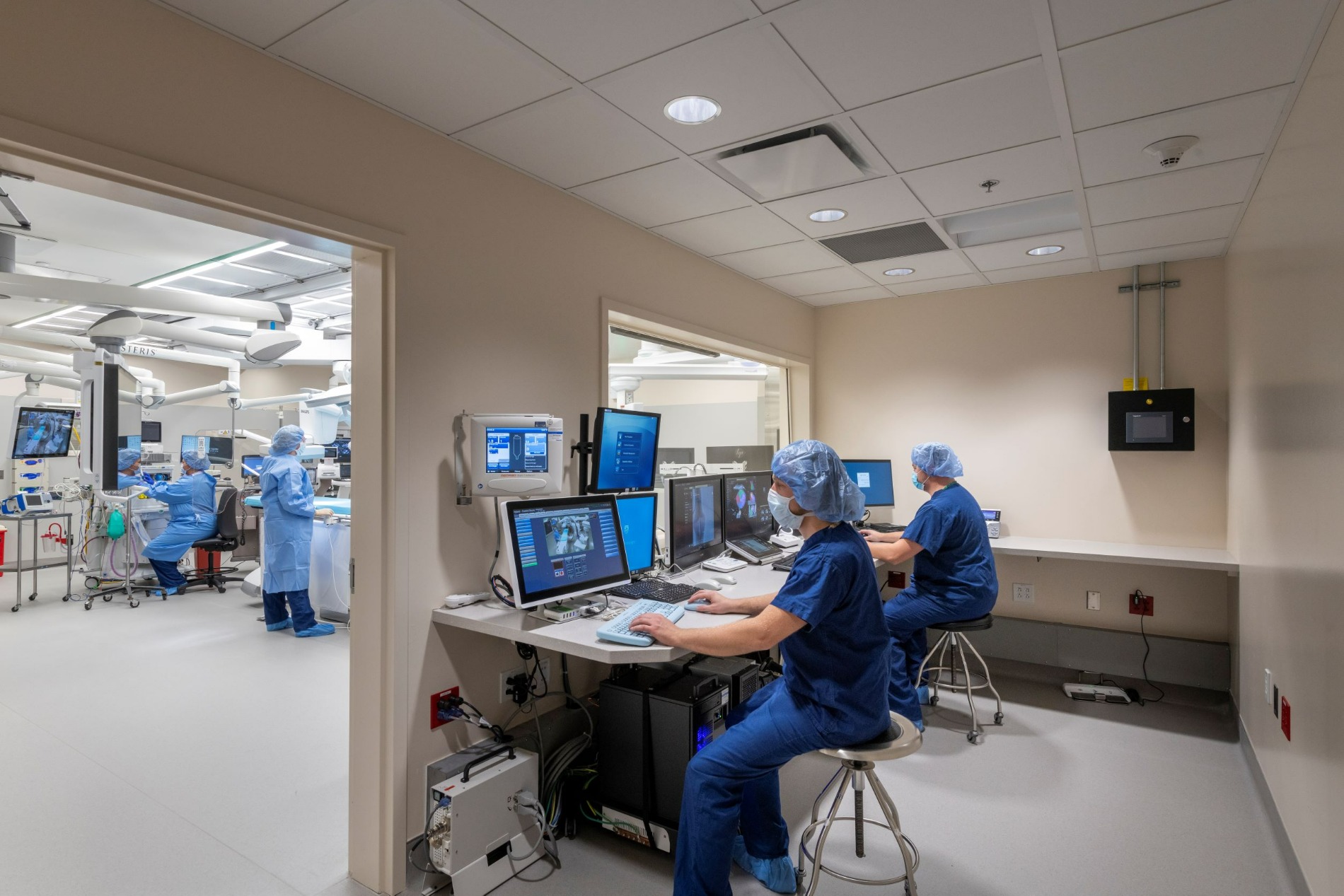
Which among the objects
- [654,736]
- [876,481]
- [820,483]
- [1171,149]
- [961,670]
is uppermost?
[1171,149]

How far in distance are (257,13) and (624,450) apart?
6.04ft

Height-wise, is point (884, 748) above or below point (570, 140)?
below

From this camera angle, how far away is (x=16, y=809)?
2596 millimetres

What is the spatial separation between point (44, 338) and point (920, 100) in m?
6.43

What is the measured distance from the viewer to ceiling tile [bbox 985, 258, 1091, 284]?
3.94 metres

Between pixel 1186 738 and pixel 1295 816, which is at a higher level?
pixel 1295 816

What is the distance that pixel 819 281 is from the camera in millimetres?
4363

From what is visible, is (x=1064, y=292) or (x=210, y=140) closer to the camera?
(x=210, y=140)

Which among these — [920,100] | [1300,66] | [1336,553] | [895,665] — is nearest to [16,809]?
[895,665]

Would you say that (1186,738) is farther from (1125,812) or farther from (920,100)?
(920,100)

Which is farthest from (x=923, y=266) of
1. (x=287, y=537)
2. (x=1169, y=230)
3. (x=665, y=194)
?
(x=287, y=537)

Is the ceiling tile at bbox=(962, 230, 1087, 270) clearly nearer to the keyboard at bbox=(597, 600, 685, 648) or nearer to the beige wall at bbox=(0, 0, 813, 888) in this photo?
the beige wall at bbox=(0, 0, 813, 888)

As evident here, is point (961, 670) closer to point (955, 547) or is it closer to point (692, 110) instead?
point (955, 547)

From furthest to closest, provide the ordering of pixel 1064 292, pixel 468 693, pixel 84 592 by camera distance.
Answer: pixel 84 592
pixel 1064 292
pixel 468 693
